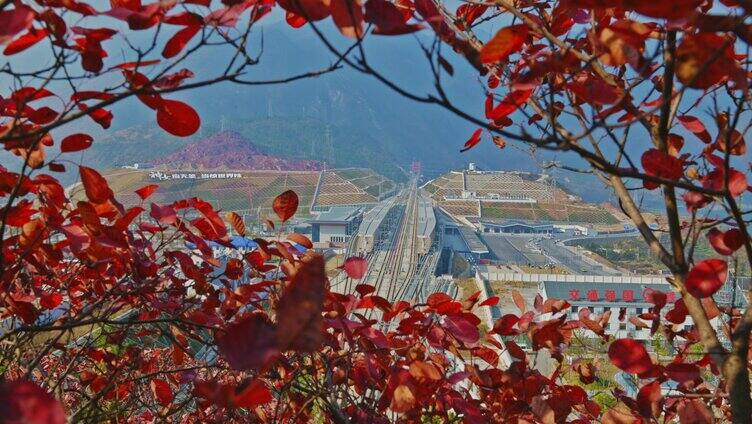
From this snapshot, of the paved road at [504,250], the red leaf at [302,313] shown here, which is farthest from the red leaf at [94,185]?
the paved road at [504,250]

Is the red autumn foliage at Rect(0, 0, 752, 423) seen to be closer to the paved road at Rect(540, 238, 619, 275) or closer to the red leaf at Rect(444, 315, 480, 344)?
the red leaf at Rect(444, 315, 480, 344)

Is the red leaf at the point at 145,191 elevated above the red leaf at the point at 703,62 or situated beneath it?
situated beneath

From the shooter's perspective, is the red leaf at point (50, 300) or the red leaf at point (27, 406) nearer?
the red leaf at point (27, 406)

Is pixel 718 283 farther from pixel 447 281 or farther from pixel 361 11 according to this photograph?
pixel 447 281

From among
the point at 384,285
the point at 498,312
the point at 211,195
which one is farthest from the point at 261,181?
the point at 498,312

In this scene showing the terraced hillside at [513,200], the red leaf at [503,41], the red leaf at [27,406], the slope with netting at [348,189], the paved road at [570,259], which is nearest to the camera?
the red leaf at [27,406]

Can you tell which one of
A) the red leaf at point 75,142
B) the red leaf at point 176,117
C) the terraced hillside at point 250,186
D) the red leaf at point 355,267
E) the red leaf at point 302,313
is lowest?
the red leaf at point 302,313

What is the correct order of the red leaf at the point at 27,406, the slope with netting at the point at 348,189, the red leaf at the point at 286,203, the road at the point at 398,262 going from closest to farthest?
the red leaf at the point at 27,406 → the red leaf at the point at 286,203 → the road at the point at 398,262 → the slope with netting at the point at 348,189

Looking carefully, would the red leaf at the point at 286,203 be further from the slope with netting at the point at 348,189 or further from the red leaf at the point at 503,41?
the slope with netting at the point at 348,189
